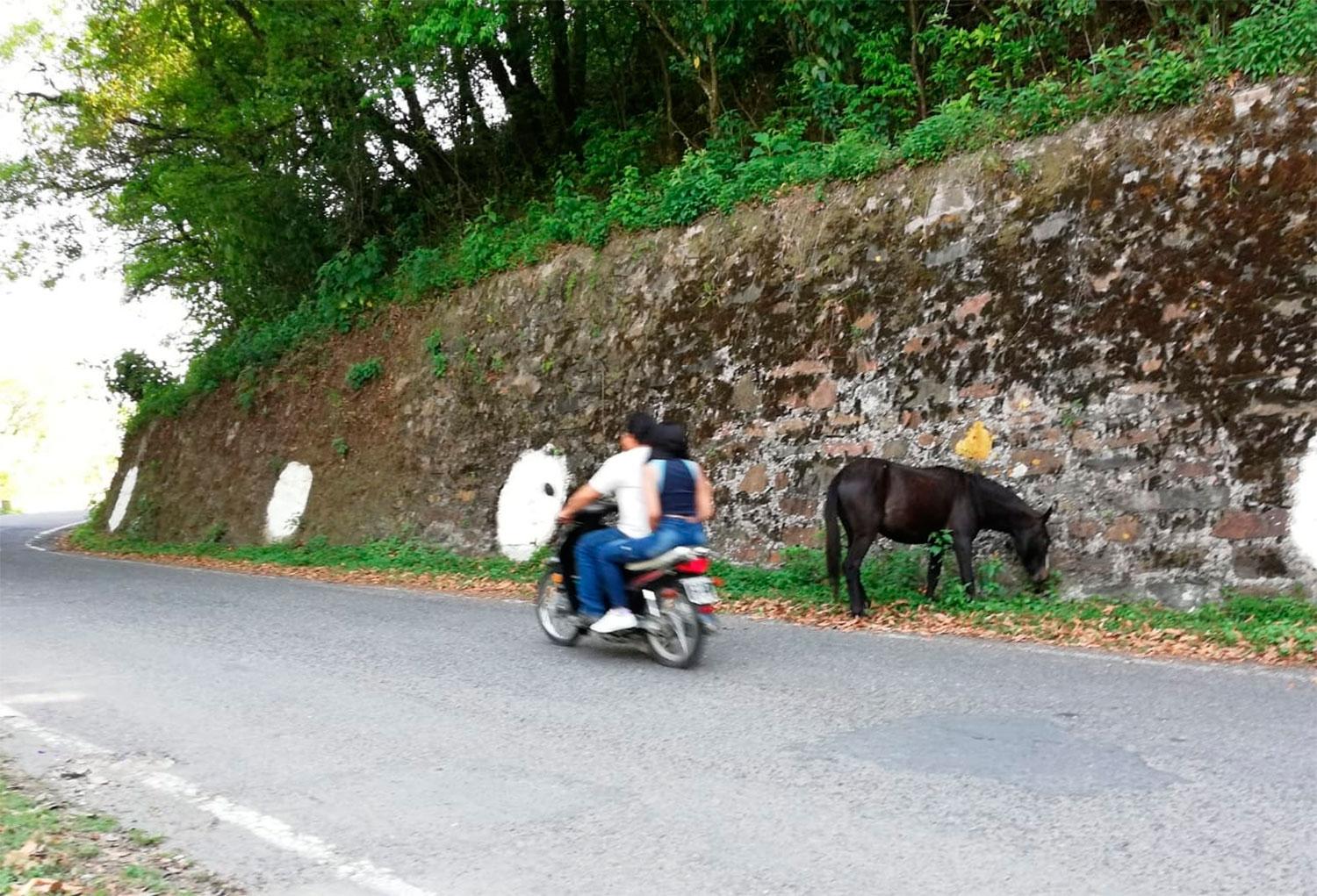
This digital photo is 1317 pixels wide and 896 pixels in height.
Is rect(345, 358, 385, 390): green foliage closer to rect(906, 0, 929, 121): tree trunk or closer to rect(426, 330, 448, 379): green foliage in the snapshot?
rect(426, 330, 448, 379): green foliage

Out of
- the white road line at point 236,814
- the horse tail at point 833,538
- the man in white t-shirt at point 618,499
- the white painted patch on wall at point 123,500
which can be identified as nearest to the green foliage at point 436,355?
the horse tail at point 833,538

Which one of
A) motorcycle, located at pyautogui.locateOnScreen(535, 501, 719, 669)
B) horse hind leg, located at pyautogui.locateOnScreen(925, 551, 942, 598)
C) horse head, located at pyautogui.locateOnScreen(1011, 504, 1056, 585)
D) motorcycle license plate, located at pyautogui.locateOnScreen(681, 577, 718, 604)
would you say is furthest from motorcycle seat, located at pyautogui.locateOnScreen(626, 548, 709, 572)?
horse head, located at pyautogui.locateOnScreen(1011, 504, 1056, 585)

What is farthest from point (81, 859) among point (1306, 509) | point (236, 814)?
point (1306, 509)

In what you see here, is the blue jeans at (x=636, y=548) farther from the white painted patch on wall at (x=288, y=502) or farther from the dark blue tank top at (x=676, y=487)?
the white painted patch on wall at (x=288, y=502)

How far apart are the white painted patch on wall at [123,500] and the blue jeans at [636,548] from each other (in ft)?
69.8

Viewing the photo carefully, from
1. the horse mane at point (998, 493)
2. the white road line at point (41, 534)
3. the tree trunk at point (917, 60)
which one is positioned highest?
the tree trunk at point (917, 60)

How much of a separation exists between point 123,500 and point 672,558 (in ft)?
74.3

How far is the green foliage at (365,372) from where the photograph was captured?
722 inches

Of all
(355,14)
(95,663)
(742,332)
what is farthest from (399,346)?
(95,663)

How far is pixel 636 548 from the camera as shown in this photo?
7.23 meters

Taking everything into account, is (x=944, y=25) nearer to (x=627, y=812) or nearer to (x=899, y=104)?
(x=899, y=104)

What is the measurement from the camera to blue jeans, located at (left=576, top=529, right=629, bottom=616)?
7.48 metres

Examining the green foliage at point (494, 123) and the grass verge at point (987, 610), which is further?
the green foliage at point (494, 123)

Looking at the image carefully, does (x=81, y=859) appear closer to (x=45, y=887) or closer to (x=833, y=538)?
(x=45, y=887)
